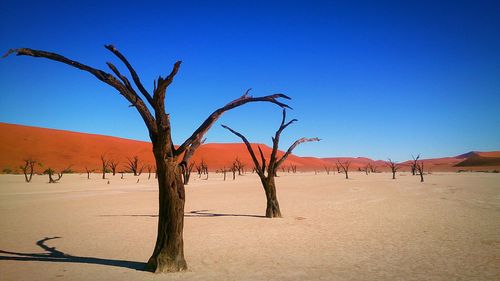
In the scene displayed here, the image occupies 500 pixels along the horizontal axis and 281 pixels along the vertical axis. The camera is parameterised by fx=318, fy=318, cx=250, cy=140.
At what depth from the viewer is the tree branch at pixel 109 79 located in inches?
176

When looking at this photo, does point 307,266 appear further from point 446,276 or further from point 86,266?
point 86,266

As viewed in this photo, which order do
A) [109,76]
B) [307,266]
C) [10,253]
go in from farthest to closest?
1. [10,253]
2. [307,266]
3. [109,76]

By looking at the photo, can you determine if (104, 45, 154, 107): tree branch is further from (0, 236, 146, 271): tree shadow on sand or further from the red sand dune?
the red sand dune

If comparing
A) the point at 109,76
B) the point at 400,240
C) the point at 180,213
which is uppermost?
the point at 109,76

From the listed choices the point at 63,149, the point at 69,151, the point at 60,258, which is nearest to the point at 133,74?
the point at 60,258

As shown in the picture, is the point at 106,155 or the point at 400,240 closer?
the point at 400,240

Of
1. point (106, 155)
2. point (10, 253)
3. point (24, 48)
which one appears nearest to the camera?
point (24, 48)

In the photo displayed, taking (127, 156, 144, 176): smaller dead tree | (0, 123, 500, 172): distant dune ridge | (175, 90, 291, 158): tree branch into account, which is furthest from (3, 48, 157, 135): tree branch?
(0, 123, 500, 172): distant dune ridge

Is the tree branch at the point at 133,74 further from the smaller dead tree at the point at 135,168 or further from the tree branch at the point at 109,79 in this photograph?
the smaller dead tree at the point at 135,168

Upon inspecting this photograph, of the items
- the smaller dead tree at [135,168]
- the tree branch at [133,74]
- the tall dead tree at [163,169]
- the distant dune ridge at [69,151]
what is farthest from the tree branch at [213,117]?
the distant dune ridge at [69,151]

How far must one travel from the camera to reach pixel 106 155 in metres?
79.9

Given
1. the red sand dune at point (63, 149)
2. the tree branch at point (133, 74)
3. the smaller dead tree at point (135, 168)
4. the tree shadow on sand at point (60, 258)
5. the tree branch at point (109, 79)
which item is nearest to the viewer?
Result: the tree branch at point (109, 79)

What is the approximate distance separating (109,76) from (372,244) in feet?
20.8

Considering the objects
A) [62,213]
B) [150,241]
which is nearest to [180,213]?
[150,241]
